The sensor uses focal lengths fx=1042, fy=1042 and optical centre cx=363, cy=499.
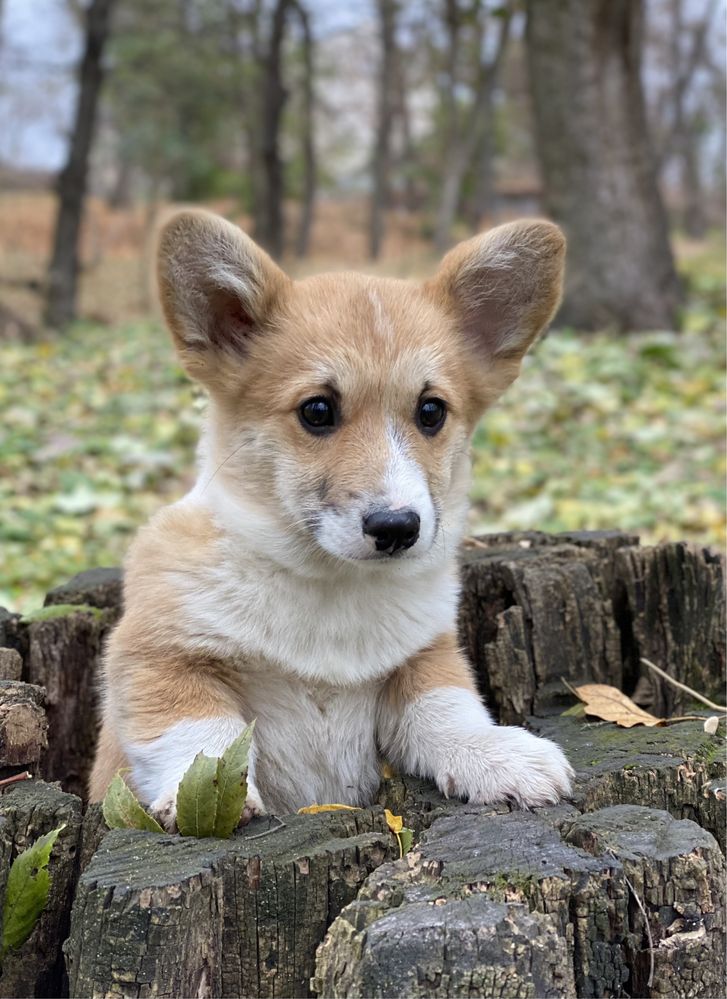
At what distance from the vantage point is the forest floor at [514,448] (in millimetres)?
6918

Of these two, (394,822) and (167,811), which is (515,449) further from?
(167,811)

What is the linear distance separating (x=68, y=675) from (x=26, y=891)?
1305mm

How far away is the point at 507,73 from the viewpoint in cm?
3231

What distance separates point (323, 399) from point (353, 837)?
122cm

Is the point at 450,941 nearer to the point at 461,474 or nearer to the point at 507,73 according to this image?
the point at 461,474

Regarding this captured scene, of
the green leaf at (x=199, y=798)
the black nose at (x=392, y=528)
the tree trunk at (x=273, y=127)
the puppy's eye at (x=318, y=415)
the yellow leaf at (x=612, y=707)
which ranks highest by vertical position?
the tree trunk at (x=273, y=127)

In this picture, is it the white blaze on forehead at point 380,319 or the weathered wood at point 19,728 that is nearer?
the weathered wood at point 19,728

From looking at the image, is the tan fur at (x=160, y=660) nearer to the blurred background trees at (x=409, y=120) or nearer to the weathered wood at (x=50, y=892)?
the weathered wood at (x=50, y=892)

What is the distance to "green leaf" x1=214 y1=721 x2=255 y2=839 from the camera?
2.40 m

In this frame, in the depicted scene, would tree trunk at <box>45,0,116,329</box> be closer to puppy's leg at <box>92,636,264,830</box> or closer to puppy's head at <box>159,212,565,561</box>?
puppy's head at <box>159,212,565,561</box>

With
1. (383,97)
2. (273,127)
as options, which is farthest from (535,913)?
(383,97)

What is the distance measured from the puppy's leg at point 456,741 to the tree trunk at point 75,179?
13.2 m

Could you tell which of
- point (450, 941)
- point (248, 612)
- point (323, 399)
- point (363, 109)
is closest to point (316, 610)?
point (248, 612)

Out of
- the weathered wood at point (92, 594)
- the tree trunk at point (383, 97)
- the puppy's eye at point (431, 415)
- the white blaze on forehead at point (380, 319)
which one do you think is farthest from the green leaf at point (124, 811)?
the tree trunk at point (383, 97)
